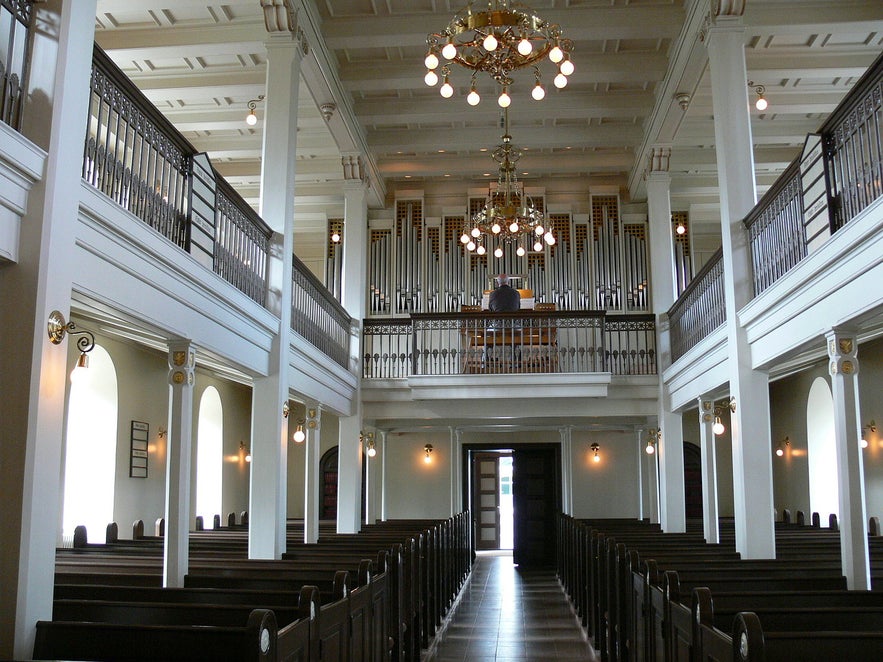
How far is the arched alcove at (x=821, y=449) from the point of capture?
16.4 meters

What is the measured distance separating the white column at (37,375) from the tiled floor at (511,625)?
5.29m

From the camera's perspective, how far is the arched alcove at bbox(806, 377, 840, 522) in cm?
1644

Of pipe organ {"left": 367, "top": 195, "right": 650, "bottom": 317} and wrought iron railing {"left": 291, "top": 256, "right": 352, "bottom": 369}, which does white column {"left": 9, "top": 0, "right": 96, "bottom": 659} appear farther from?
pipe organ {"left": 367, "top": 195, "right": 650, "bottom": 317}

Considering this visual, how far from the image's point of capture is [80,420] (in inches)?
519

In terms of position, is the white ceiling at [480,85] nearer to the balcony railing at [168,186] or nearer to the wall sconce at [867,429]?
the balcony railing at [168,186]

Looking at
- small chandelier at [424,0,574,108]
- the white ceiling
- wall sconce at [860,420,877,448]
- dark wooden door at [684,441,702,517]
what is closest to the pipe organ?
the white ceiling

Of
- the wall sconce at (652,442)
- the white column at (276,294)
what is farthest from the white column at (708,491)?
the white column at (276,294)

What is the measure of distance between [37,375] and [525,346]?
10876 millimetres

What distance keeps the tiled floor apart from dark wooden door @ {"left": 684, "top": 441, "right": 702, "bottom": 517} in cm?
495

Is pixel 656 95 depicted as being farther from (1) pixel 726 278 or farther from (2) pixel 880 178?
(2) pixel 880 178

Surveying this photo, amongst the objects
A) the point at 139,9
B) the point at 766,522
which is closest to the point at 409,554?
the point at 766,522

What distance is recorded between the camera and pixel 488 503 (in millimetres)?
22078

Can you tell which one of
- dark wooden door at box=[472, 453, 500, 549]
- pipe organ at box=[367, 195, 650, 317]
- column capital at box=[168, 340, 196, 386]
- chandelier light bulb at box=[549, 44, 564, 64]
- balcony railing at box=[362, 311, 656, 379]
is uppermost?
pipe organ at box=[367, 195, 650, 317]

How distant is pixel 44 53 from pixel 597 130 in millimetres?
12131
